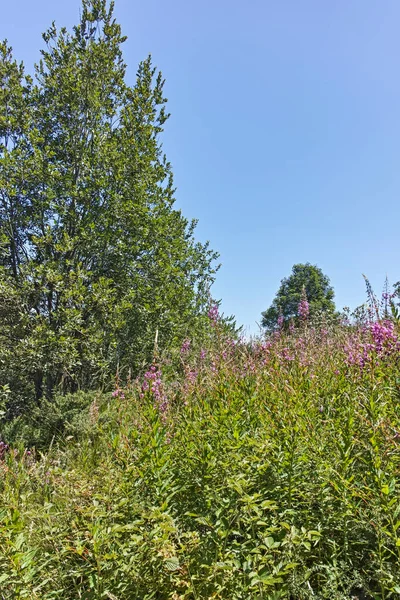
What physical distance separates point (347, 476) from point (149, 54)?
9.83m

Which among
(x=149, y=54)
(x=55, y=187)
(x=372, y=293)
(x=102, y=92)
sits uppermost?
(x=149, y=54)

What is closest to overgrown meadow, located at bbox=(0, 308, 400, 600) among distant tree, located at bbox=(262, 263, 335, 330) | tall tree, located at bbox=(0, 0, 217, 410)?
tall tree, located at bbox=(0, 0, 217, 410)

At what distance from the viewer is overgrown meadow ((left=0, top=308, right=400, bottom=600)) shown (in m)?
1.56

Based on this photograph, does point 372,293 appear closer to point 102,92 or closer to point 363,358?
point 363,358

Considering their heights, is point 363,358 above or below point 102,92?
below

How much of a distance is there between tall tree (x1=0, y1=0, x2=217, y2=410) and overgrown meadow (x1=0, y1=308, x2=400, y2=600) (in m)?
4.90

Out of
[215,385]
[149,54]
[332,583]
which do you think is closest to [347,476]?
[332,583]

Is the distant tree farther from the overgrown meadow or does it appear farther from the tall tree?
the overgrown meadow

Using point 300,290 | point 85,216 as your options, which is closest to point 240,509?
point 85,216

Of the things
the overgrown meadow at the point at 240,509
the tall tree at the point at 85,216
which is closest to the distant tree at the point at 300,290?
the tall tree at the point at 85,216

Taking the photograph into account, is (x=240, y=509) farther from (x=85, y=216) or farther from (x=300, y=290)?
(x=300, y=290)

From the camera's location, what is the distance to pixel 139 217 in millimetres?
7812

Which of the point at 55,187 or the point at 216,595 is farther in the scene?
the point at 55,187

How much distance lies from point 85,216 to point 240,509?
7.05 meters
